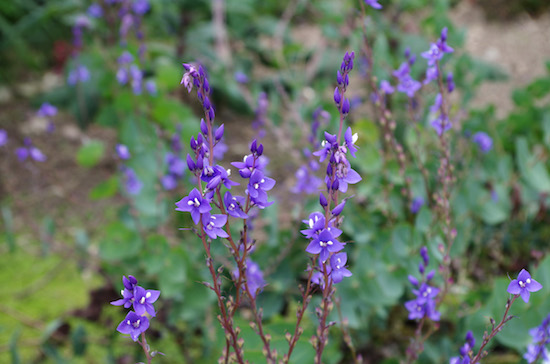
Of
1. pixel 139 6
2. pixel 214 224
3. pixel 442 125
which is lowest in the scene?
pixel 214 224

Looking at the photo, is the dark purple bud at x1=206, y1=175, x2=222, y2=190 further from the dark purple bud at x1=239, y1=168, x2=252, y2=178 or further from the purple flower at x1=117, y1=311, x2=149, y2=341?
the purple flower at x1=117, y1=311, x2=149, y2=341

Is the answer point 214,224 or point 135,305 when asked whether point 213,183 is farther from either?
point 135,305

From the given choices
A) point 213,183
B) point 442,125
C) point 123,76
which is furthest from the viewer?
point 123,76

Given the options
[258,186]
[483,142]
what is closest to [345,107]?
[258,186]

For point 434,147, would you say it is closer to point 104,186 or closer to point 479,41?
point 104,186

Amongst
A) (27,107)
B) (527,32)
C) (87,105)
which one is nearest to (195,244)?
(87,105)

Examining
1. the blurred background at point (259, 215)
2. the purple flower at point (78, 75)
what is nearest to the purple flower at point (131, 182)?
the blurred background at point (259, 215)
